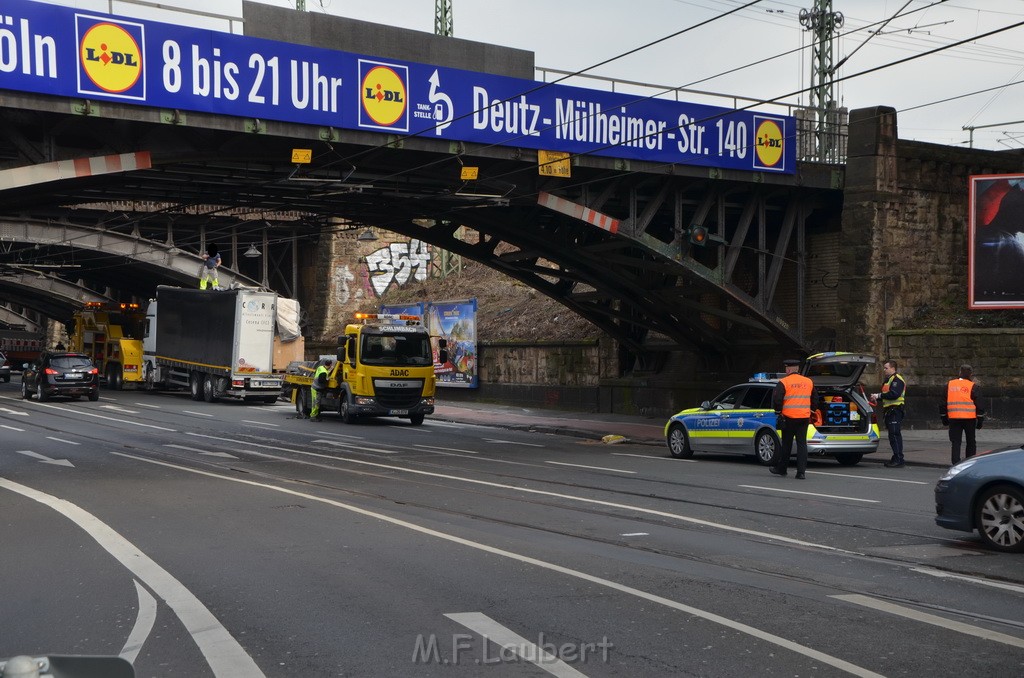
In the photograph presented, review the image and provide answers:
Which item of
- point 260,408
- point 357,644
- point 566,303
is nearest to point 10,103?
point 357,644

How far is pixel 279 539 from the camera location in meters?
10.3

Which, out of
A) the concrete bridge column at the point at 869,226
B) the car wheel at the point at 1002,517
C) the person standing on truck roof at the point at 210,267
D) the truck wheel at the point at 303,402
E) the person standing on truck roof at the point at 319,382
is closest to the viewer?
the car wheel at the point at 1002,517

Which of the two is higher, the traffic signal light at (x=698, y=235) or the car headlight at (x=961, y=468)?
the traffic signal light at (x=698, y=235)

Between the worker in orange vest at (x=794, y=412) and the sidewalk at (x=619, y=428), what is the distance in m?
3.51

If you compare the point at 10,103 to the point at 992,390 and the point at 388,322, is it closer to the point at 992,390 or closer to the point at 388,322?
the point at 388,322

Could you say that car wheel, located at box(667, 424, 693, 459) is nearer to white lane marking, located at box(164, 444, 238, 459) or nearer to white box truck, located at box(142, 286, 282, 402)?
white lane marking, located at box(164, 444, 238, 459)

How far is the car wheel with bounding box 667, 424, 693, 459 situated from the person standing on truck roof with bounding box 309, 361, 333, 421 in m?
13.1

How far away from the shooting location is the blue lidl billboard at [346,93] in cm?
1675

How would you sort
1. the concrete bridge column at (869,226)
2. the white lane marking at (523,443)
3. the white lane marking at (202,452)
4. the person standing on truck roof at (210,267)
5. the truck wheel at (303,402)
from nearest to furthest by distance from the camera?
the white lane marking at (202,452), the white lane marking at (523,443), the concrete bridge column at (869,226), the truck wheel at (303,402), the person standing on truck roof at (210,267)

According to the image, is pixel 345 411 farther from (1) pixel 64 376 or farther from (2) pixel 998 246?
(2) pixel 998 246

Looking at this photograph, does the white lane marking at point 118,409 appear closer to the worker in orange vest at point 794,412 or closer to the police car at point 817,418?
the police car at point 817,418

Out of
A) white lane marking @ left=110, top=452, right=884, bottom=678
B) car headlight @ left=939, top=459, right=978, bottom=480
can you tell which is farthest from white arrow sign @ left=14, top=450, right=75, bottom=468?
car headlight @ left=939, top=459, right=978, bottom=480

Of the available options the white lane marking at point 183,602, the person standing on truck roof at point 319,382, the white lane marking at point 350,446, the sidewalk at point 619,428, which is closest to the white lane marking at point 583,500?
the white lane marking at point 350,446

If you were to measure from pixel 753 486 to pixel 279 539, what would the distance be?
7.36 meters
